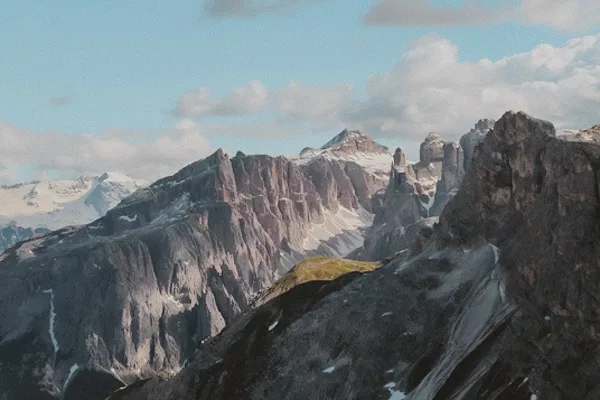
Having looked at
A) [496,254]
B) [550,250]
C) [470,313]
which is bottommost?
[470,313]

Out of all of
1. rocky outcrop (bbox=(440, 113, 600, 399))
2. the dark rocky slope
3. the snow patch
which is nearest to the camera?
rocky outcrop (bbox=(440, 113, 600, 399))

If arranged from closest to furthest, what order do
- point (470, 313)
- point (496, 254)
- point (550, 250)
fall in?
point (550, 250), point (470, 313), point (496, 254)

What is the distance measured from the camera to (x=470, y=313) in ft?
374

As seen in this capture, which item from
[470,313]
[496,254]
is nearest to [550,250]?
[470,313]

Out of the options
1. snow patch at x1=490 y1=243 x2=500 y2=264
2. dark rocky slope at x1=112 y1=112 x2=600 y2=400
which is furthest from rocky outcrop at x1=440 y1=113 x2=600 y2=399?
snow patch at x1=490 y1=243 x2=500 y2=264

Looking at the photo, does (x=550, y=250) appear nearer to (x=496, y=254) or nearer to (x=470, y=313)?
(x=470, y=313)

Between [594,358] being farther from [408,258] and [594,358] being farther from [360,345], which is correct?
[408,258]

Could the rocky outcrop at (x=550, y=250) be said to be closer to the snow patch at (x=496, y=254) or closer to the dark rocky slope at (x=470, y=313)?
the dark rocky slope at (x=470, y=313)

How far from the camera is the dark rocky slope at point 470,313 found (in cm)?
8888

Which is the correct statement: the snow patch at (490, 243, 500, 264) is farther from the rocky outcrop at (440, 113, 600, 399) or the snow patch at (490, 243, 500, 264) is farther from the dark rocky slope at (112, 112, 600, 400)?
the rocky outcrop at (440, 113, 600, 399)

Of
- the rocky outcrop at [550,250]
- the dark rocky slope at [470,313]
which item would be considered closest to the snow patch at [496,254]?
the dark rocky slope at [470,313]

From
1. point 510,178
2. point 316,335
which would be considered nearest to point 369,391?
point 316,335

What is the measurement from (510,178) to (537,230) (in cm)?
2795

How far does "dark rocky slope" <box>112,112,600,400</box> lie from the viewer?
88875 millimetres
